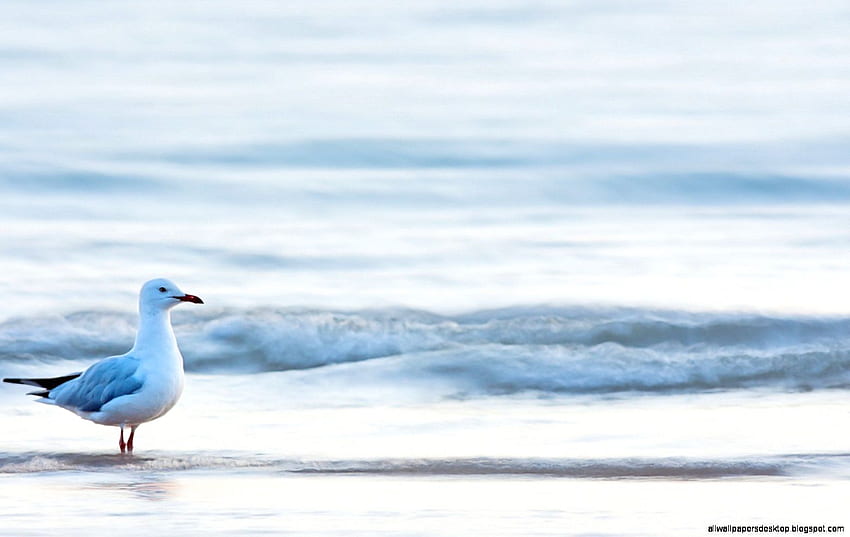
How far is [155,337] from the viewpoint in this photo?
8070 mm

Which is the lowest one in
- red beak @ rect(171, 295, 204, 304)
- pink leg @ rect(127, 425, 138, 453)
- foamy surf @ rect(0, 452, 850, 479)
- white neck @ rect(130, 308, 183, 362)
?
foamy surf @ rect(0, 452, 850, 479)

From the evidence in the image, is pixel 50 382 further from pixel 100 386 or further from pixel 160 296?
pixel 160 296

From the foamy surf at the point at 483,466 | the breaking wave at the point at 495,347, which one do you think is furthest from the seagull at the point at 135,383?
the breaking wave at the point at 495,347

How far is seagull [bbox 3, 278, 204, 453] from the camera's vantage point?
7750 mm

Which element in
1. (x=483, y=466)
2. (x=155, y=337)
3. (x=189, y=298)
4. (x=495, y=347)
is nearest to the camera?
(x=483, y=466)

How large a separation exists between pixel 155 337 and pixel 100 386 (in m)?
0.36

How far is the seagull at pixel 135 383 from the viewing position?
775 cm

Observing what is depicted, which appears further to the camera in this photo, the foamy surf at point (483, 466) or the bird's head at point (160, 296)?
the bird's head at point (160, 296)

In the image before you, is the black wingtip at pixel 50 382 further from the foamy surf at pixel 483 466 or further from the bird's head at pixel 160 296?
the foamy surf at pixel 483 466

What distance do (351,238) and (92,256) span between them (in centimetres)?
283

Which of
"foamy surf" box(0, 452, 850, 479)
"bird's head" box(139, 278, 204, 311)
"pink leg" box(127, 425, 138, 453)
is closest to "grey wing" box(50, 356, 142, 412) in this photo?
"pink leg" box(127, 425, 138, 453)

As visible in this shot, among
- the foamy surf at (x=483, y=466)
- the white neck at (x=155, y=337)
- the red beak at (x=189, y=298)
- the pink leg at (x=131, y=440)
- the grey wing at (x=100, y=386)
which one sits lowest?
the foamy surf at (x=483, y=466)

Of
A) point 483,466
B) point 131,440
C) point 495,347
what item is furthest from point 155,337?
point 495,347

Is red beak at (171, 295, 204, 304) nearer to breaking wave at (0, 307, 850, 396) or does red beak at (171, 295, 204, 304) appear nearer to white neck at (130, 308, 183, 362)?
white neck at (130, 308, 183, 362)
